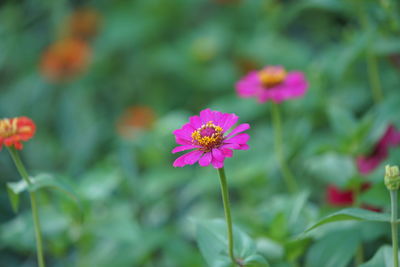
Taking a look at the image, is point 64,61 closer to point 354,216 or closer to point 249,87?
point 249,87

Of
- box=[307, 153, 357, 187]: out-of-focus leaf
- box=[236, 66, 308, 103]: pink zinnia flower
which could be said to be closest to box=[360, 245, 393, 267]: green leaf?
box=[307, 153, 357, 187]: out-of-focus leaf

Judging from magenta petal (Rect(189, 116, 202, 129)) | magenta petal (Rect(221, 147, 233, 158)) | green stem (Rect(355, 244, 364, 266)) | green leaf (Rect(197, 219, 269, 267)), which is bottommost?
green stem (Rect(355, 244, 364, 266))

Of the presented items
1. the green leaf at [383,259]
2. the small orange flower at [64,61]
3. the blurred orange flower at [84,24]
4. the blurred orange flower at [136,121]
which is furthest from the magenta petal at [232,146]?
the blurred orange flower at [84,24]

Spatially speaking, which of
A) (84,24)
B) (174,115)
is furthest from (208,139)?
(84,24)

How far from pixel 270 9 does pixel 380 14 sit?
583 mm

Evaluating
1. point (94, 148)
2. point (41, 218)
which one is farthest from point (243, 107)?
point (41, 218)

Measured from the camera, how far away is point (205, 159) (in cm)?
53

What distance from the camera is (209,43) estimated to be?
61.2 inches

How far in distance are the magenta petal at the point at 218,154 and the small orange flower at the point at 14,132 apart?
0.25m

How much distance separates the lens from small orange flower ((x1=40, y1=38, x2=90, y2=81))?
1649 millimetres

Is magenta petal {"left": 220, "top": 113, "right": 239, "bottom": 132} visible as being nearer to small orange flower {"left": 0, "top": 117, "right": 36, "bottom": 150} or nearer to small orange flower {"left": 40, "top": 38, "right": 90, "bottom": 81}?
small orange flower {"left": 0, "top": 117, "right": 36, "bottom": 150}

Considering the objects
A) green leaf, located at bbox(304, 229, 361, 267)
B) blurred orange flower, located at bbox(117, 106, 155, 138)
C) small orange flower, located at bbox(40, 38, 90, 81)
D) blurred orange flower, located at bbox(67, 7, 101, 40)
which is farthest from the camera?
blurred orange flower, located at bbox(67, 7, 101, 40)

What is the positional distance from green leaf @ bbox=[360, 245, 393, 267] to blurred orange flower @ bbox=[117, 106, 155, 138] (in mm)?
978

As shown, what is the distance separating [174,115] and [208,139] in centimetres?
71
